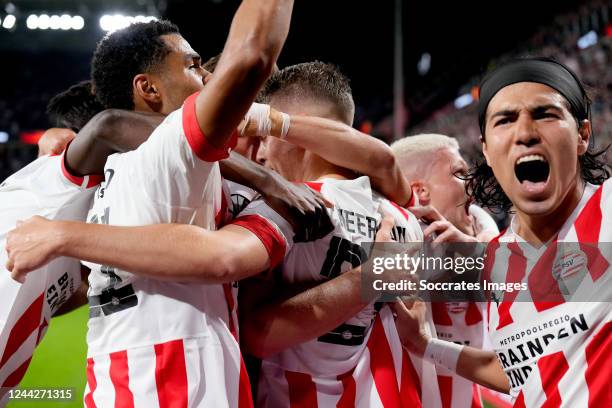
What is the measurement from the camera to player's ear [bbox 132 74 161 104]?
2.32m

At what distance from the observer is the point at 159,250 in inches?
64.4

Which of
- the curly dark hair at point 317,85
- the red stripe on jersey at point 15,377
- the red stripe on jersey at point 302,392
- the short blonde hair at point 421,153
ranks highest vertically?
the short blonde hair at point 421,153

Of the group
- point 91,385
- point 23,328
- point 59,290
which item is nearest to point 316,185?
point 91,385

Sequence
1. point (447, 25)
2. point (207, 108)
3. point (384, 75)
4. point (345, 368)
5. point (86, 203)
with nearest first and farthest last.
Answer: point (207, 108) → point (345, 368) → point (86, 203) → point (447, 25) → point (384, 75)

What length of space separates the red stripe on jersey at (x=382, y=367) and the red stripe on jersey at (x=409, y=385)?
60 millimetres

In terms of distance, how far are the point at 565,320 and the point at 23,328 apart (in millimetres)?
2050

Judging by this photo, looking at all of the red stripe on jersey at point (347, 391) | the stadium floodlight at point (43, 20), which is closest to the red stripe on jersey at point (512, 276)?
the red stripe on jersey at point (347, 391)

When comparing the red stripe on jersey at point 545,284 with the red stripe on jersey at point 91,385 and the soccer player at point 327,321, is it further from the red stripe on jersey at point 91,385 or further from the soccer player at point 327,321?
the red stripe on jersey at point 91,385

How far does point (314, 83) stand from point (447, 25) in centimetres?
2832

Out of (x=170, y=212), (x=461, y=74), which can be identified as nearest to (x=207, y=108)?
(x=170, y=212)

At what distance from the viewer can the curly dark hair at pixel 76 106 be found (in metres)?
3.40

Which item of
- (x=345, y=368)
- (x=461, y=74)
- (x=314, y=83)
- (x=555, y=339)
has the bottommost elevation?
(x=345, y=368)

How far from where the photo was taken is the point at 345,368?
2.21 meters

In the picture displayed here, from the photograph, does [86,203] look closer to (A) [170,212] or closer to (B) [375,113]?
(A) [170,212]
